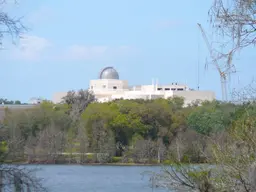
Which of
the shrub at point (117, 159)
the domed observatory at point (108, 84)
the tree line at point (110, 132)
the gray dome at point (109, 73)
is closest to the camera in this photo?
the tree line at point (110, 132)

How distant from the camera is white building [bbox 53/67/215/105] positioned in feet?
487

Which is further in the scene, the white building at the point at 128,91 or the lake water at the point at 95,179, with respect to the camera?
the white building at the point at 128,91

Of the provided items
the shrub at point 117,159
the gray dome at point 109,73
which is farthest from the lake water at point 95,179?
the gray dome at point 109,73

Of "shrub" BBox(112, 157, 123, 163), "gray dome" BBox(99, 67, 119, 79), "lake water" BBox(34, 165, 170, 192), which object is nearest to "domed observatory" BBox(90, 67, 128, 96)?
"gray dome" BBox(99, 67, 119, 79)

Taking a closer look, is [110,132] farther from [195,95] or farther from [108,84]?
[108,84]

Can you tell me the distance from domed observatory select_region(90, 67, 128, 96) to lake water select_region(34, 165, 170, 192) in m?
93.5

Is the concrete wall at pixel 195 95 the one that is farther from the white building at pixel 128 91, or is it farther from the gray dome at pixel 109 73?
the gray dome at pixel 109 73

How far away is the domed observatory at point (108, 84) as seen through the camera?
162 metres

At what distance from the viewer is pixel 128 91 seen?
15938cm

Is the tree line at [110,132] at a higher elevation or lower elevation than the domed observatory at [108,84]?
lower

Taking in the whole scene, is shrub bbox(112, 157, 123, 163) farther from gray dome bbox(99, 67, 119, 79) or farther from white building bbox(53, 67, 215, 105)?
gray dome bbox(99, 67, 119, 79)

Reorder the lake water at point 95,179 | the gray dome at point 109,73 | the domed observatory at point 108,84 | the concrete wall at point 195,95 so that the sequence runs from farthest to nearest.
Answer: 1. the gray dome at point 109,73
2. the domed observatory at point 108,84
3. the concrete wall at point 195,95
4. the lake water at point 95,179

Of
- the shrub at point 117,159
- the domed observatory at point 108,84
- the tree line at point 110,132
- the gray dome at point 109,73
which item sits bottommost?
the shrub at point 117,159

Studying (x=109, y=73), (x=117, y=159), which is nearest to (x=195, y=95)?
(x=109, y=73)
